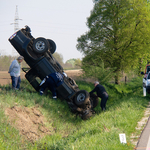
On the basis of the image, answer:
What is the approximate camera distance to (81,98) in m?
8.97

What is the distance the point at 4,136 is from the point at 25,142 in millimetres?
726

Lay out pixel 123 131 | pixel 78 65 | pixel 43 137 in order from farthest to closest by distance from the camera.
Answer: pixel 78 65 → pixel 43 137 → pixel 123 131

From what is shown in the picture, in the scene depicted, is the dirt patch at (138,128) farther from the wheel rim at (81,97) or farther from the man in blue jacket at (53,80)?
the man in blue jacket at (53,80)

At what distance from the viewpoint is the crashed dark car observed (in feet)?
28.9

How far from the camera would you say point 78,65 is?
63.4 feet

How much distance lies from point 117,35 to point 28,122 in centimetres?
1579

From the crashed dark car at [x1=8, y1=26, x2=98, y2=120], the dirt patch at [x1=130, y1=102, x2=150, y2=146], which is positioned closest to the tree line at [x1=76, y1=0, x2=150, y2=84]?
the crashed dark car at [x1=8, y1=26, x2=98, y2=120]

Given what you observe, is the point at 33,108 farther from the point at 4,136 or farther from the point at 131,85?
the point at 131,85

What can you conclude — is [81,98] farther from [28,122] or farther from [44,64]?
[28,122]

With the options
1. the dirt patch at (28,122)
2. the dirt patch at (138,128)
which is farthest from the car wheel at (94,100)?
the dirt patch at (28,122)

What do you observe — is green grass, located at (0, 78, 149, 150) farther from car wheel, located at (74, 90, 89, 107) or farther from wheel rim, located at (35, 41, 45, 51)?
wheel rim, located at (35, 41, 45, 51)

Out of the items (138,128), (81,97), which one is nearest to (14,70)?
(81,97)

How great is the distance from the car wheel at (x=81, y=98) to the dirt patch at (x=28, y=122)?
76.1 inches

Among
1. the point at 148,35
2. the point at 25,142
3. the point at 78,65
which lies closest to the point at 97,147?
the point at 25,142
